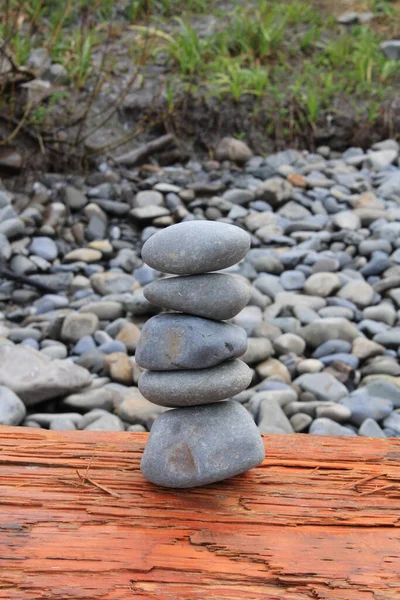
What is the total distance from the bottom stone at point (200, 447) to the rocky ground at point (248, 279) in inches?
45.9

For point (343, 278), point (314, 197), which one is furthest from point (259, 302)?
point (314, 197)

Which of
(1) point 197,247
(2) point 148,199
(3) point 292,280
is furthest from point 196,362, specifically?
(2) point 148,199

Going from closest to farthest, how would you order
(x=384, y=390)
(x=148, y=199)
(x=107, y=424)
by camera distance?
(x=107, y=424) < (x=384, y=390) < (x=148, y=199)

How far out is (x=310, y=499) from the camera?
211 cm

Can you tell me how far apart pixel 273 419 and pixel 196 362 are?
1.32 meters

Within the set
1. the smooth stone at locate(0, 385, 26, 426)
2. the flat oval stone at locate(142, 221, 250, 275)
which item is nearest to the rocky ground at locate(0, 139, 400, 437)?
the smooth stone at locate(0, 385, 26, 426)

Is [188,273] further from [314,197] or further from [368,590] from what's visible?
[314,197]

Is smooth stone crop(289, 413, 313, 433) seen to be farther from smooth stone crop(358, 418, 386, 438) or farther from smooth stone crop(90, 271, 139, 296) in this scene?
smooth stone crop(90, 271, 139, 296)

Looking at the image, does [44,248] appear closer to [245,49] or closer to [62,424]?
[62,424]

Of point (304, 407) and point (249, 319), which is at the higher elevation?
point (304, 407)

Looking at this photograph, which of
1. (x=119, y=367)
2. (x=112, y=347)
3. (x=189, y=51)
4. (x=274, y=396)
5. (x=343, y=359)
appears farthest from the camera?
(x=189, y=51)

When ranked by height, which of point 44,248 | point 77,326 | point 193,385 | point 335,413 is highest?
point 193,385

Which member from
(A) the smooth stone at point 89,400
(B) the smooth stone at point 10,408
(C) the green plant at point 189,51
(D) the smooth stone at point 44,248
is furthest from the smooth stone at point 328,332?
(C) the green plant at point 189,51

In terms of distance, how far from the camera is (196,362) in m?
2.15
